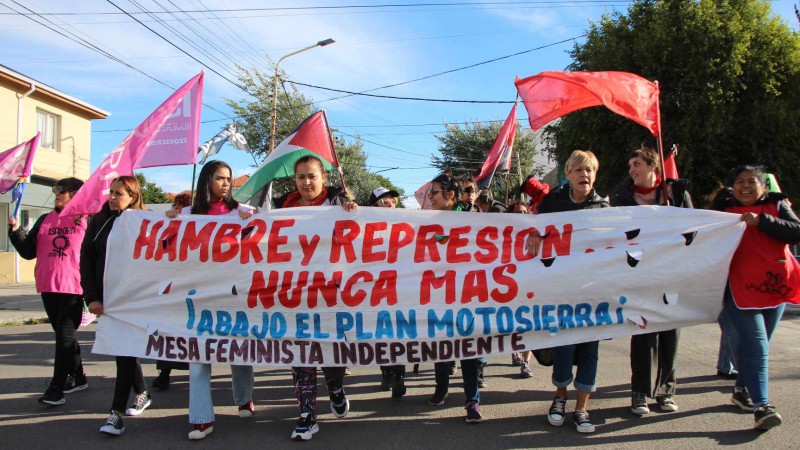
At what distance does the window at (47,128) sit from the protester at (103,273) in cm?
1791

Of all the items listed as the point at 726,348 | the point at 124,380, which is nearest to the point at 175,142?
the point at 124,380

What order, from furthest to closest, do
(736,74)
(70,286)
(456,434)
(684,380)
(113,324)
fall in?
(736,74), (684,380), (70,286), (113,324), (456,434)

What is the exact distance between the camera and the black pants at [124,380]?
3.95 m

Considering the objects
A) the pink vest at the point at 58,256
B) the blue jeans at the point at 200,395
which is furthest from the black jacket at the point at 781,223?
the pink vest at the point at 58,256

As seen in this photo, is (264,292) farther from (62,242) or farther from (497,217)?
(62,242)

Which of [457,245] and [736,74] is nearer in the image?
[457,245]

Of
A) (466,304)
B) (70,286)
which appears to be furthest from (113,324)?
(466,304)

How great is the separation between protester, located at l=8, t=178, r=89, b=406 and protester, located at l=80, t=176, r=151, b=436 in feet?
2.34

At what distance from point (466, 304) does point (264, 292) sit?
4.79ft

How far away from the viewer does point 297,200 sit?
4.59m

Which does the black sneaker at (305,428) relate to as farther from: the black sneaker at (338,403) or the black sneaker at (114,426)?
the black sneaker at (114,426)

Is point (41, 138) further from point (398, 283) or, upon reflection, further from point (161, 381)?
point (398, 283)

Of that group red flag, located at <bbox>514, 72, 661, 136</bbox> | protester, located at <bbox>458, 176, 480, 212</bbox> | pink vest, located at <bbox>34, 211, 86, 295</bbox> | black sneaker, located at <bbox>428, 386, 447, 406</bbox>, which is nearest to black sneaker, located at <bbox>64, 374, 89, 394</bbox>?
pink vest, located at <bbox>34, 211, 86, 295</bbox>

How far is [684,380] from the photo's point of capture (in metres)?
5.16
